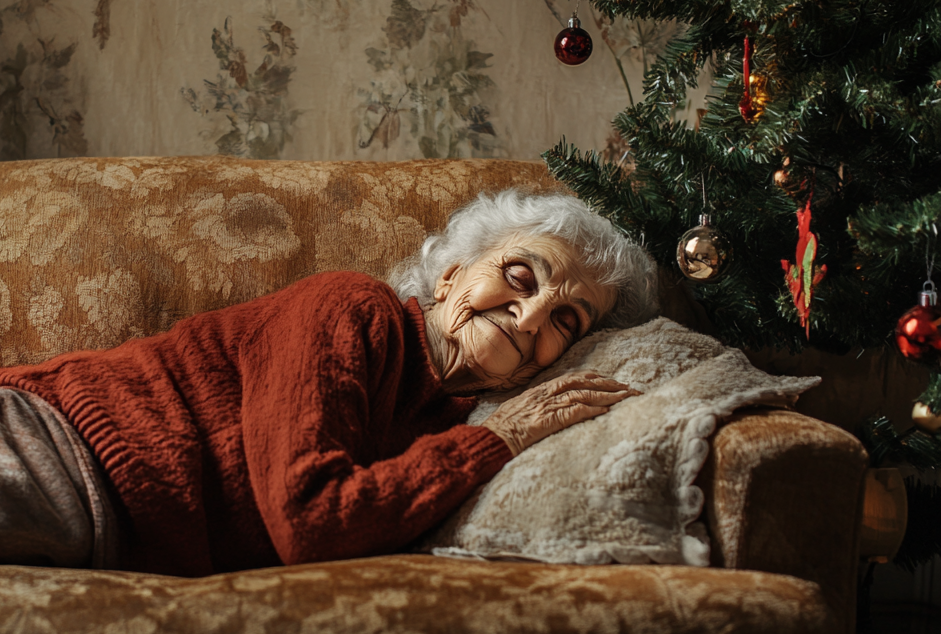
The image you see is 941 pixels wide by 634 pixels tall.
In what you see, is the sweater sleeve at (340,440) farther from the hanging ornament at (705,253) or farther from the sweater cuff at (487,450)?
the hanging ornament at (705,253)

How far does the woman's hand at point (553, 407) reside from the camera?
3.71 ft

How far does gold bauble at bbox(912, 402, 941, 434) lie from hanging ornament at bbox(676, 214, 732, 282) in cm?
34

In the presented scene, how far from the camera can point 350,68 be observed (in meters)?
2.17

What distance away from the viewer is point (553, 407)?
1148 mm

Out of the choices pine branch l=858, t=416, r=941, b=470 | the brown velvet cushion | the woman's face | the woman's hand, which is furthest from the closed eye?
pine branch l=858, t=416, r=941, b=470

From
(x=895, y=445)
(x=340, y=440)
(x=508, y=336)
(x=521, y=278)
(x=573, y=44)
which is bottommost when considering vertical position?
(x=895, y=445)

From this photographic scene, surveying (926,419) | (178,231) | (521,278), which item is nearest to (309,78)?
(178,231)

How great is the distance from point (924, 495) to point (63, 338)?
1.91m

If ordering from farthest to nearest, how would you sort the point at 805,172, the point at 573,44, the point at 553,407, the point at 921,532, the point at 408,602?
the point at 573,44, the point at 921,532, the point at 553,407, the point at 805,172, the point at 408,602

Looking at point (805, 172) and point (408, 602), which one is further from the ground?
point (805, 172)

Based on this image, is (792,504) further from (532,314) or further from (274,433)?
(274,433)

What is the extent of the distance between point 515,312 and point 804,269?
52 centimetres

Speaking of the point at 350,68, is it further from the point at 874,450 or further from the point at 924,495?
the point at 924,495

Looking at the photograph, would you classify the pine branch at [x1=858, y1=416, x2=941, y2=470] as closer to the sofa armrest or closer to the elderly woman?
the sofa armrest
